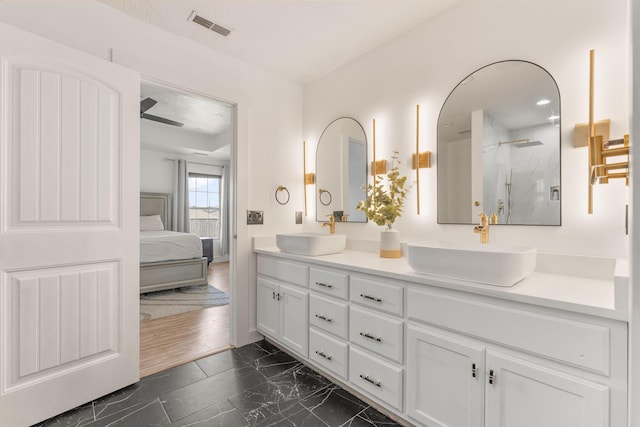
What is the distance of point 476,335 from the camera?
1.31 metres

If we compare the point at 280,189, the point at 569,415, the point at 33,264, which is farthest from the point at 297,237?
the point at 569,415

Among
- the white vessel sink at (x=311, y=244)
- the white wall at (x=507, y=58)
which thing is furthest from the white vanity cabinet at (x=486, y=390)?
the white vessel sink at (x=311, y=244)

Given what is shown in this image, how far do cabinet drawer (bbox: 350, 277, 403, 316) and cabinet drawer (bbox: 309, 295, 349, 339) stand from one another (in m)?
0.14

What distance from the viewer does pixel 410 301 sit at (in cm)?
154

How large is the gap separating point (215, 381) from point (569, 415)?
1924mm

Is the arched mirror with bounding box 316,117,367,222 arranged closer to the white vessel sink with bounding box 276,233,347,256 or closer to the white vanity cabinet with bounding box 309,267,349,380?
the white vessel sink with bounding box 276,233,347,256

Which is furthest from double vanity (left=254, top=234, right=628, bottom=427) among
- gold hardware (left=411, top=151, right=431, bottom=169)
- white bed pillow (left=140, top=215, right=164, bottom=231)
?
white bed pillow (left=140, top=215, right=164, bottom=231)

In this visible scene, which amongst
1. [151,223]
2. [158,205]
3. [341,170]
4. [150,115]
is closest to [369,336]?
[341,170]

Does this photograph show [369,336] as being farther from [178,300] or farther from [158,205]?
[158,205]

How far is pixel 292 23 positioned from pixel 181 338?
9.09 ft

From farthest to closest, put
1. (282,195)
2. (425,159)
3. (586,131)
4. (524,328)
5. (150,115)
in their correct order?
(150,115), (282,195), (425,159), (586,131), (524,328)

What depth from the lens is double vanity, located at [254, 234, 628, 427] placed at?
1059 millimetres

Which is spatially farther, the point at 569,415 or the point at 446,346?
the point at 446,346

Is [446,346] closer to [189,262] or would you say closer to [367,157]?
[367,157]
